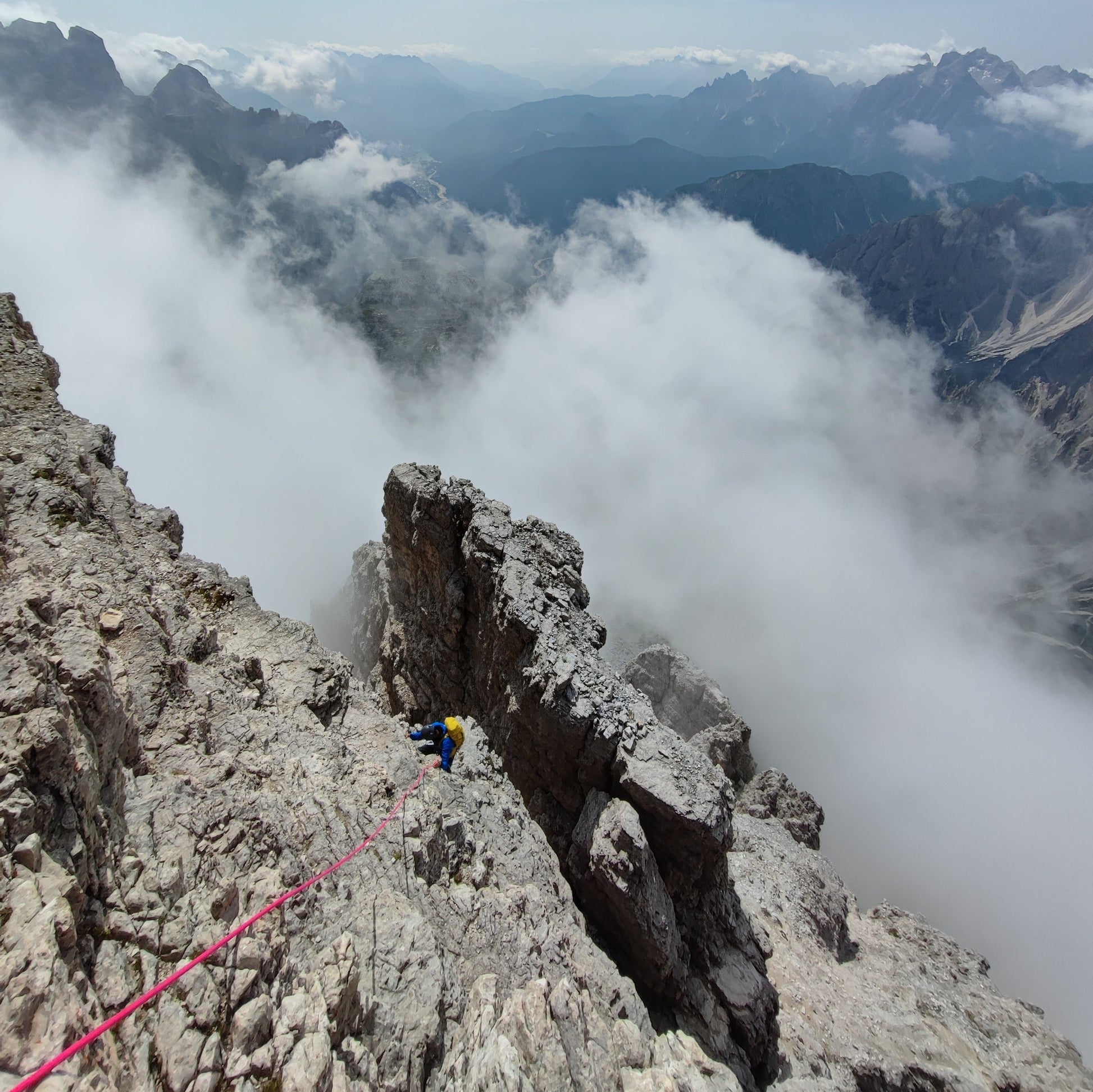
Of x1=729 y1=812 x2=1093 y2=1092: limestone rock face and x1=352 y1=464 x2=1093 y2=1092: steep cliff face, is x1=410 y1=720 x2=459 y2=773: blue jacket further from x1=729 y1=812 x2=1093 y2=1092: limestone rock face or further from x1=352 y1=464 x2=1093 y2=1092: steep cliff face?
x1=729 y1=812 x2=1093 y2=1092: limestone rock face

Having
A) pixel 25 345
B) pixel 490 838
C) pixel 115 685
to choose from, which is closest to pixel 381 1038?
pixel 490 838

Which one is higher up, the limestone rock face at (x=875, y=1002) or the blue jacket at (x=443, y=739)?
the blue jacket at (x=443, y=739)

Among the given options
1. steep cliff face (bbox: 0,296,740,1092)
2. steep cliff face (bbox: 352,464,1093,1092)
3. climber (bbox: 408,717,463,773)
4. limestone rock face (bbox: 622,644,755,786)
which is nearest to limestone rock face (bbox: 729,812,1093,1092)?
steep cliff face (bbox: 352,464,1093,1092)

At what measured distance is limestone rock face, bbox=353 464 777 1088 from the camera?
16047mm

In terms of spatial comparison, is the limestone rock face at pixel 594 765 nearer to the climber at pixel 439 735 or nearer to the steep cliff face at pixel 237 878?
the steep cliff face at pixel 237 878

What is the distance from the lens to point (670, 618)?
390 ft

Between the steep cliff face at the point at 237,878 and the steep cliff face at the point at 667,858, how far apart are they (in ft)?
7.43

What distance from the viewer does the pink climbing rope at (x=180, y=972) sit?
521 centimetres

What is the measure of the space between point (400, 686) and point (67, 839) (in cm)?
2445

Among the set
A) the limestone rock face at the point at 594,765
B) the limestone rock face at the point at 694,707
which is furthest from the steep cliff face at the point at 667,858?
the limestone rock face at the point at 694,707

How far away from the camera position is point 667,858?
17.4 metres

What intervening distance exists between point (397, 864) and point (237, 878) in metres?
3.40

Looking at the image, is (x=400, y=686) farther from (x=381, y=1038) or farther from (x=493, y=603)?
(x=381, y=1038)

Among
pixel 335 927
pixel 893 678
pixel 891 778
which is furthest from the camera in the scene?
pixel 893 678
